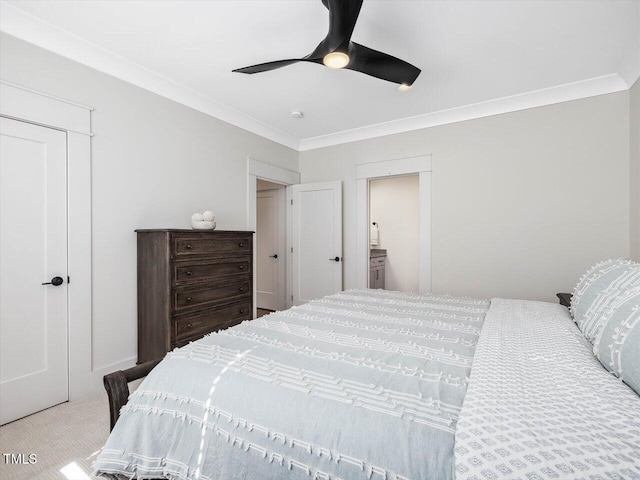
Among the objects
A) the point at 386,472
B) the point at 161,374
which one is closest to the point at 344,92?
the point at 161,374

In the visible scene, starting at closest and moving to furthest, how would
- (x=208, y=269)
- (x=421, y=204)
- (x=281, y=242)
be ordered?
(x=208, y=269) < (x=421, y=204) < (x=281, y=242)

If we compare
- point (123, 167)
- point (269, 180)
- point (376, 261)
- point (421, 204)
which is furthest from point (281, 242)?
point (123, 167)

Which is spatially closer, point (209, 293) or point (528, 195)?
point (209, 293)

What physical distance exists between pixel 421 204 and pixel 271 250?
2.44 metres

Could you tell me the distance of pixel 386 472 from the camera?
809mm

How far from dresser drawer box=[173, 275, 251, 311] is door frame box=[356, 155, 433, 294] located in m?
1.70

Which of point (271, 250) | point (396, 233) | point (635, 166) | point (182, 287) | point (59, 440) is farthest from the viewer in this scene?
point (396, 233)

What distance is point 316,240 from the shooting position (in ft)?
15.1

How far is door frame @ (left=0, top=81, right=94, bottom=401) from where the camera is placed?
7.67 ft

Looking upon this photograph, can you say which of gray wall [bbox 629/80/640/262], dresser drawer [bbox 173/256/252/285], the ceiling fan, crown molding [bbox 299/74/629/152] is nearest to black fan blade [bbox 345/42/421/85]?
the ceiling fan

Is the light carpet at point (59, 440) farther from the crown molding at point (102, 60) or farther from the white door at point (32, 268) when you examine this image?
the crown molding at point (102, 60)

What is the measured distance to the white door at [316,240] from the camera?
174 inches

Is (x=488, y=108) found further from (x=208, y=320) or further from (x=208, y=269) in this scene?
(x=208, y=320)

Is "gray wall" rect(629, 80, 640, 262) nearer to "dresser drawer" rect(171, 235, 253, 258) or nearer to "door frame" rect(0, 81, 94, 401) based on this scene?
"dresser drawer" rect(171, 235, 253, 258)
